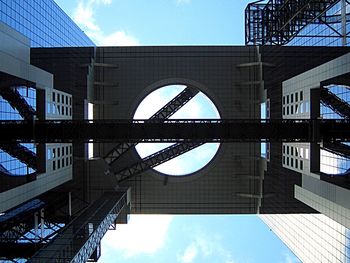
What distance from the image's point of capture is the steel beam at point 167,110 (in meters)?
50.4

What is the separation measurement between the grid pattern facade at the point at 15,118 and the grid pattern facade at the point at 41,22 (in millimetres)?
4723

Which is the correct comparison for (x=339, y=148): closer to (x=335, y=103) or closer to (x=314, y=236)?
(x=335, y=103)

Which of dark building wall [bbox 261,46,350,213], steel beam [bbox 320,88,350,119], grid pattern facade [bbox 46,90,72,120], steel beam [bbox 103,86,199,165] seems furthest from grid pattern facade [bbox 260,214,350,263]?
grid pattern facade [bbox 46,90,72,120]

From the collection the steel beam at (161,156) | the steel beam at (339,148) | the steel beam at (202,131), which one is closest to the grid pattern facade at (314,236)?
the steel beam at (339,148)

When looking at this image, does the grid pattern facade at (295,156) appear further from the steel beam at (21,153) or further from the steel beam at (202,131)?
the steel beam at (21,153)

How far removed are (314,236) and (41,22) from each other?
40.5 metres

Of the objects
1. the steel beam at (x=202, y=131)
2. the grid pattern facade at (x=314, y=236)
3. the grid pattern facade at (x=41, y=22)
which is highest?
the grid pattern facade at (x=41, y=22)

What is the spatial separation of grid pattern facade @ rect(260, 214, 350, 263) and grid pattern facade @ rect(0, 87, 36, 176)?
31.3m

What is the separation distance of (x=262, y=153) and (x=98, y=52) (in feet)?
72.9

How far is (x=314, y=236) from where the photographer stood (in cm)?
5559

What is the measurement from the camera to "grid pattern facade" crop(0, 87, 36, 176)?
107ft

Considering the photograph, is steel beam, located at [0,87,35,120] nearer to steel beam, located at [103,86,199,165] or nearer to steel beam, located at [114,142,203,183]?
steel beam, located at [103,86,199,165]

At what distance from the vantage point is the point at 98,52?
168ft

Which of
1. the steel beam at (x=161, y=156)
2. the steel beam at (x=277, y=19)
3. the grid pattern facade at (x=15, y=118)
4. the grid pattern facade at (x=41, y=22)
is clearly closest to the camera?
the grid pattern facade at (x=15, y=118)
